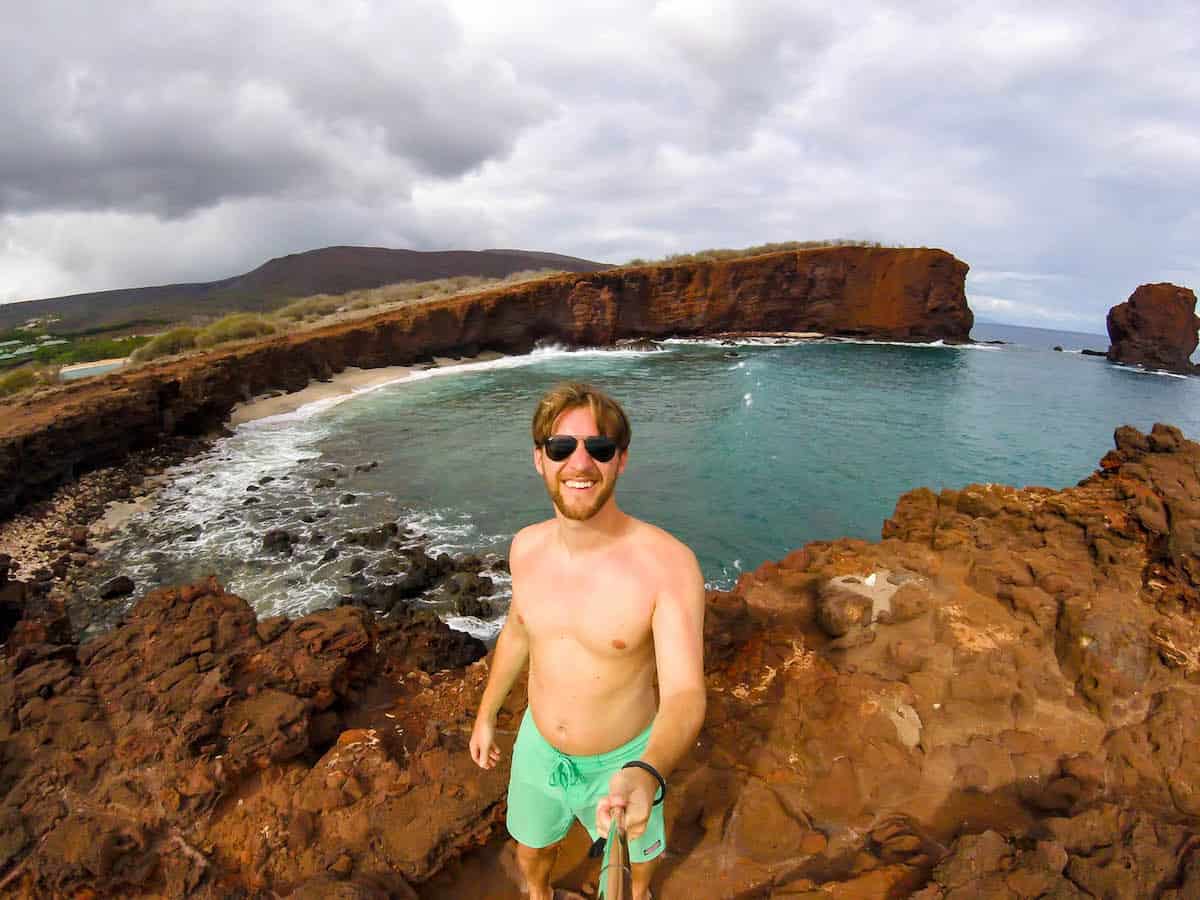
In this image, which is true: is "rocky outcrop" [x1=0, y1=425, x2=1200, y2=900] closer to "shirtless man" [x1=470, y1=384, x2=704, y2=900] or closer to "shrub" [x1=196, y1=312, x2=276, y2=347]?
"shirtless man" [x1=470, y1=384, x2=704, y2=900]

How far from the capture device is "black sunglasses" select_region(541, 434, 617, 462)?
1.61 m

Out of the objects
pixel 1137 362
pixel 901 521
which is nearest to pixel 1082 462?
pixel 901 521

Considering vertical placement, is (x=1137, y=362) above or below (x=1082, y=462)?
above

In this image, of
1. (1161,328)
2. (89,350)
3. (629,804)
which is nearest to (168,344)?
(89,350)

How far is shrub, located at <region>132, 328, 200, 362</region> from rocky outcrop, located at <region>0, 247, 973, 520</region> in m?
3.46

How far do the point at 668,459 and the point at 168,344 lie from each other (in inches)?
750

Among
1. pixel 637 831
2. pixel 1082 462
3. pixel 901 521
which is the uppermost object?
pixel 637 831

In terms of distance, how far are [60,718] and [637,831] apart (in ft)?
10.6

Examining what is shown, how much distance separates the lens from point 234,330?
21.4 metres

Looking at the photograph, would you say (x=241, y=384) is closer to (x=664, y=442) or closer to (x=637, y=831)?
(x=664, y=442)

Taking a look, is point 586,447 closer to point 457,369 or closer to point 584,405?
point 584,405

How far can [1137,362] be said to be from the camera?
3962 cm

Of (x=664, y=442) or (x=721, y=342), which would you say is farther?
(x=721, y=342)

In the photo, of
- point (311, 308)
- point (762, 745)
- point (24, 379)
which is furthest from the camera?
point (311, 308)
